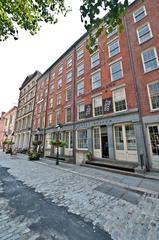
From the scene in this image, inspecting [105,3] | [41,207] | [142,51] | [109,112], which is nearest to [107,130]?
[109,112]

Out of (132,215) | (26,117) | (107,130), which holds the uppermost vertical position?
(26,117)

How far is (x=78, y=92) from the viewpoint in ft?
52.5

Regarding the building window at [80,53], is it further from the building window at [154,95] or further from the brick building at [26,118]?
the brick building at [26,118]

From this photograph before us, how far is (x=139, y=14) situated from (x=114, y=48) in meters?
3.59

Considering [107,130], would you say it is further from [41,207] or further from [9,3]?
[9,3]

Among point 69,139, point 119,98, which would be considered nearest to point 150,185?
point 119,98

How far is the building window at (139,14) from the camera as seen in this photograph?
11649mm

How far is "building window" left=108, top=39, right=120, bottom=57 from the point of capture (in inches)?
502

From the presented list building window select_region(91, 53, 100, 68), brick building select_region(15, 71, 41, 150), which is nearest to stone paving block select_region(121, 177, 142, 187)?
building window select_region(91, 53, 100, 68)

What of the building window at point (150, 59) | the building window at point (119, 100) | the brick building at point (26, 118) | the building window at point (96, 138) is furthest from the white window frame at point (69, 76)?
the brick building at point (26, 118)

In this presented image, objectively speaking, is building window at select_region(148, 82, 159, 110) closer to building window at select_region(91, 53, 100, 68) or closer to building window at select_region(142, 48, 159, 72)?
building window at select_region(142, 48, 159, 72)

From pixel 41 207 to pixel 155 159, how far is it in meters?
8.12

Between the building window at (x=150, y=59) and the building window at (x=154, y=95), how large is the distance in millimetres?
1472

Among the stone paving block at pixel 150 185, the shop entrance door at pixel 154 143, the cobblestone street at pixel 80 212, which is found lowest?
the cobblestone street at pixel 80 212
